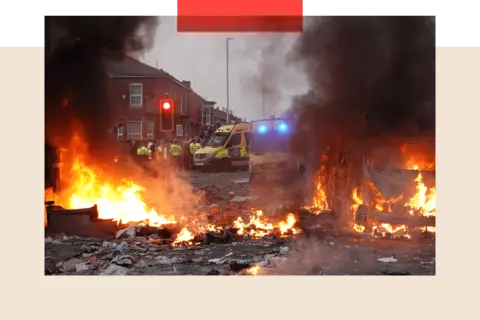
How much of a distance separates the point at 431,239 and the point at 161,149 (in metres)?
3.51

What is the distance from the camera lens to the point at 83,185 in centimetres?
604

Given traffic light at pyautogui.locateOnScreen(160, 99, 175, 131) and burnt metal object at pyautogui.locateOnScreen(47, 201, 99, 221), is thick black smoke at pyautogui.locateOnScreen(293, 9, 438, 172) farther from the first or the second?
burnt metal object at pyautogui.locateOnScreen(47, 201, 99, 221)

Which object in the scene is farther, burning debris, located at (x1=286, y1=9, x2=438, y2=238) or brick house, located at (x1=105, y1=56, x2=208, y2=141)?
brick house, located at (x1=105, y1=56, x2=208, y2=141)

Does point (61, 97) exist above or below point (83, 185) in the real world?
above

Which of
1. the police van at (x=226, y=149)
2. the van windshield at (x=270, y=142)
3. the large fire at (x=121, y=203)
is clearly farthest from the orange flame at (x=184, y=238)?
the van windshield at (x=270, y=142)

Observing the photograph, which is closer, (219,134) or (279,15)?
(279,15)

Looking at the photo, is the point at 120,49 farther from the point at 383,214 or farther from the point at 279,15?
the point at 383,214

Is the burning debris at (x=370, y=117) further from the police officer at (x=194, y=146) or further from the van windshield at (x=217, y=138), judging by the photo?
the police officer at (x=194, y=146)

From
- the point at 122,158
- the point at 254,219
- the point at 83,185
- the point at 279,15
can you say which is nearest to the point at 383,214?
the point at 254,219

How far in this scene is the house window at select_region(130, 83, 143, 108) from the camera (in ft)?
19.8

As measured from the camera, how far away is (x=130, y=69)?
6.00 metres

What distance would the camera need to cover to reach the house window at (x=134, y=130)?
6.04 meters

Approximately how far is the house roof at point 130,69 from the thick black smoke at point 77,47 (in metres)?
0.06

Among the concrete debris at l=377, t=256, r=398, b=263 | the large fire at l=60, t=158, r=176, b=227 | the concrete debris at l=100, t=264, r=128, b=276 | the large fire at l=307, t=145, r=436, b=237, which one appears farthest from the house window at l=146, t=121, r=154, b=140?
the concrete debris at l=377, t=256, r=398, b=263
